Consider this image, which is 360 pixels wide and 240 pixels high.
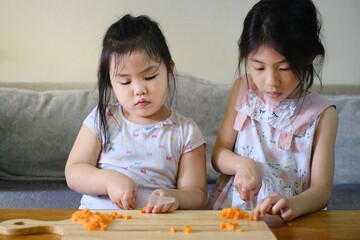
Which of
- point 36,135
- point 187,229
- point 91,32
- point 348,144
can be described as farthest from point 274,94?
point 91,32

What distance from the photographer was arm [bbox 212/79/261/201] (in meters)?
1.07

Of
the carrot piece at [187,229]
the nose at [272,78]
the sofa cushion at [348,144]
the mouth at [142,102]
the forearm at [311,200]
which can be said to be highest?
the nose at [272,78]

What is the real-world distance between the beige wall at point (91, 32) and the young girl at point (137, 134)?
40.7 inches

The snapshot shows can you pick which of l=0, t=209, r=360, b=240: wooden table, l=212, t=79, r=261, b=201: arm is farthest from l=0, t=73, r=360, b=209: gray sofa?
l=0, t=209, r=360, b=240: wooden table

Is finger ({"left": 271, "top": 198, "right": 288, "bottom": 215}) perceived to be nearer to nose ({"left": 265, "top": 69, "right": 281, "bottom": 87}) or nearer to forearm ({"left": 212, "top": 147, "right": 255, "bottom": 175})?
forearm ({"left": 212, "top": 147, "right": 255, "bottom": 175})

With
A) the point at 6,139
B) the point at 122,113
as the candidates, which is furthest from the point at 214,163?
the point at 6,139

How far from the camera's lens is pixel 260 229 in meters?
0.91

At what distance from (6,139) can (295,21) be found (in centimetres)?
120

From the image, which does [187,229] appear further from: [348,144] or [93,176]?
[348,144]

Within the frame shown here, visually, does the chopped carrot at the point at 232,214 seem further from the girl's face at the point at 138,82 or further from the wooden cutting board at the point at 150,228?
the girl's face at the point at 138,82

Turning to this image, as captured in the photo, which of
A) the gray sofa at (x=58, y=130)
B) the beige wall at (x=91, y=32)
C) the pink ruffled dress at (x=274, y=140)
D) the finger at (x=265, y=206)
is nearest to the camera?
the finger at (x=265, y=206)

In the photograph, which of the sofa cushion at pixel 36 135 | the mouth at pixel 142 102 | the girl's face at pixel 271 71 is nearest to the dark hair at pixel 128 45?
the mouth at pixel 142 102

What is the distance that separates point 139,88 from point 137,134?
142 mm

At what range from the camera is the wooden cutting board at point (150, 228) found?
0.87 metres
